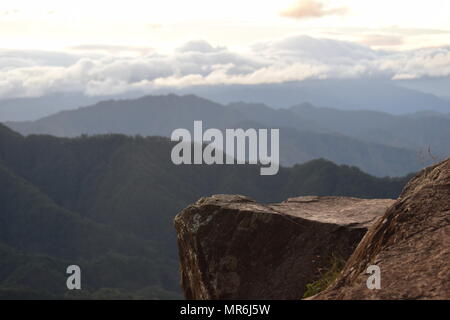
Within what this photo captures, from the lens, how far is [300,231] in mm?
20469

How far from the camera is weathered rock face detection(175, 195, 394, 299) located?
19297 mm

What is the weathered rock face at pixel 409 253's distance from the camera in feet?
36.6

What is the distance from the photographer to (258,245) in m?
20.4

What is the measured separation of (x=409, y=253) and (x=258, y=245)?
8475 mm

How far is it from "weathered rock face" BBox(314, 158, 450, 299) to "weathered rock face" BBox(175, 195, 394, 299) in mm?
4788

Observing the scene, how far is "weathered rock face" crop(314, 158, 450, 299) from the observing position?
36.6 ft

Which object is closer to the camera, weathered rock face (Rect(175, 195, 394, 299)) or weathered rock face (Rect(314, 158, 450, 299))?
weathered rock face (Rect(314, 158, 450, 299))

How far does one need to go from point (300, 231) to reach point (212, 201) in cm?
395

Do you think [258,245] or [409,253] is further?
[258,245]

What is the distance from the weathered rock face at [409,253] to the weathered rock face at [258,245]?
188 inches
